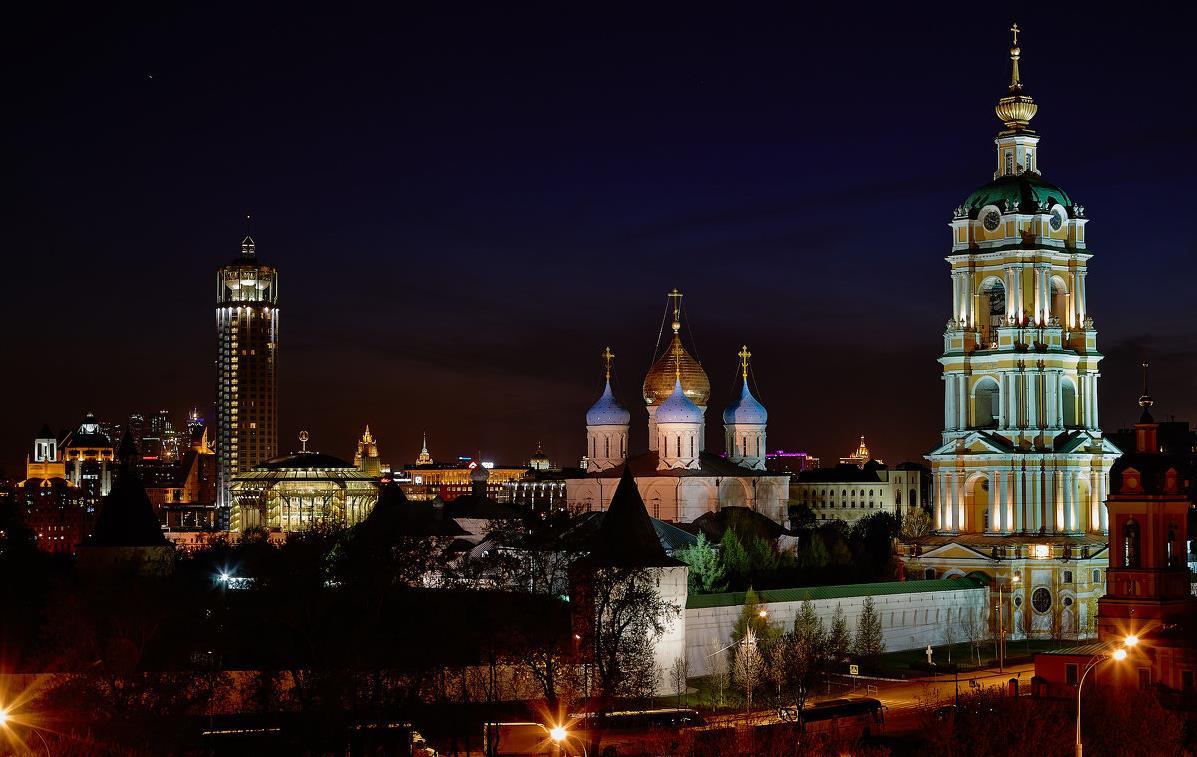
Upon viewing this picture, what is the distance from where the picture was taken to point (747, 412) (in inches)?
4818

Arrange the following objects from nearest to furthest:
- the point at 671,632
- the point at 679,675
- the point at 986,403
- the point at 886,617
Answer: the point at 679,675 < the point at 671,632 < the point at 886,617 < the point at 986,403

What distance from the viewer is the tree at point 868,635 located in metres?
76.2

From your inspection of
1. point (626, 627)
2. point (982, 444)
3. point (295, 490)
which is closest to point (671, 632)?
point (626, 627)

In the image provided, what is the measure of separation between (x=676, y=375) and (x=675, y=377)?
0.93 ft

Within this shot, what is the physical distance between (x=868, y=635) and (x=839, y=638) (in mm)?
2561

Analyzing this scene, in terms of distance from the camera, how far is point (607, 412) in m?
119

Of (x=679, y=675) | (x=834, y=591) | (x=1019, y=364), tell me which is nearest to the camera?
(x=679, y=675)

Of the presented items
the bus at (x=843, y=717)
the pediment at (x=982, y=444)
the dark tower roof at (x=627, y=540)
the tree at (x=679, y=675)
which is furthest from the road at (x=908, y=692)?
the pediment at (x=982, y=444)

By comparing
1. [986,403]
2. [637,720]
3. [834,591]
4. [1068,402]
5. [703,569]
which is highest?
[986,403]

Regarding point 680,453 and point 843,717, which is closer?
point 843,717

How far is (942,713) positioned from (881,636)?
21708mm

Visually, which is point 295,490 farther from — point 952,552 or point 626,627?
point 626,627

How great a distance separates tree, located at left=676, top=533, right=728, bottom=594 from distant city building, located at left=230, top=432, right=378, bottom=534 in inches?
3372

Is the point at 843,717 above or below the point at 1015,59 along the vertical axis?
below
